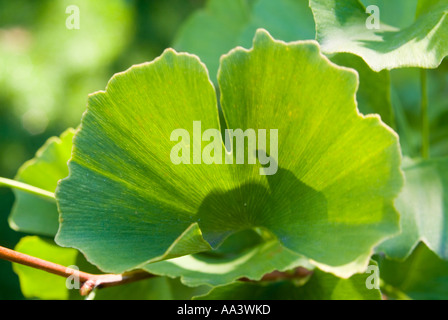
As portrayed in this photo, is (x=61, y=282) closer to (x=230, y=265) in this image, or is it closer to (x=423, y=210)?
(x=230, y=265)

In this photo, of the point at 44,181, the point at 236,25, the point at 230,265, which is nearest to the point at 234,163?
the point at 230,265

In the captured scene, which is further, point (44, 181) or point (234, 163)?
point (44, 181)

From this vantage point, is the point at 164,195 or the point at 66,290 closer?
the point at 164,195

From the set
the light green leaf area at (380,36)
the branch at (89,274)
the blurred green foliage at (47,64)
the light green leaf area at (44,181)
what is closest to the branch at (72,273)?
the branch at (89,274)

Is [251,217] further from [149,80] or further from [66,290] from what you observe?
[66,290]

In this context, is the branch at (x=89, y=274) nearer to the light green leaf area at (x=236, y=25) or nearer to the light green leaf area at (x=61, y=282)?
the light green leaf area at (x=61, y=282)

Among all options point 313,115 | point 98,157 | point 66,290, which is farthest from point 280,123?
point 66,290
